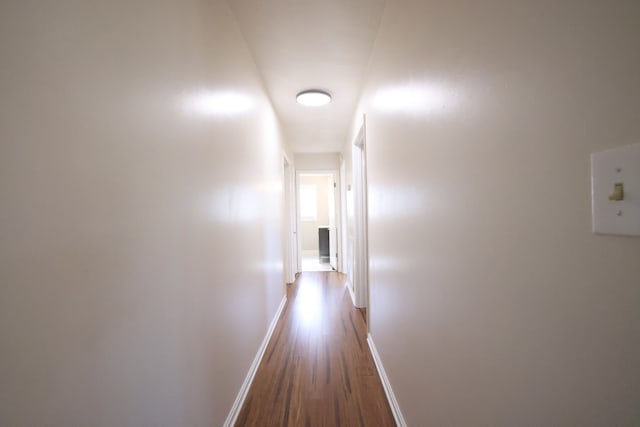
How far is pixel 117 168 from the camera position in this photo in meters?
0.72

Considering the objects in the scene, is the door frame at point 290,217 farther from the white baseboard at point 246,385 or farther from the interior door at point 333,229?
the white baseboard at point 246,385

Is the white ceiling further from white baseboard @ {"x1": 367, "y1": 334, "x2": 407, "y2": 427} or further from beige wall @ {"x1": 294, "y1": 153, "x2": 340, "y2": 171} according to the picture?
white baseboard @ {"x1": 367, "y1": 334, "x2": 407, "y2": 427}

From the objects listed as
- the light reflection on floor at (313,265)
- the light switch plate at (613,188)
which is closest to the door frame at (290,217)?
the light reflection on floor at (313,265)

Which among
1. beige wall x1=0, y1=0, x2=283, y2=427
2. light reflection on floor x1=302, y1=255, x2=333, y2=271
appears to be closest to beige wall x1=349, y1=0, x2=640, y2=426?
beige wall x1=0, y1=0, x2=283, y2=427

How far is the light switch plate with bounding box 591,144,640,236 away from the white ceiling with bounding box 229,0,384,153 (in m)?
1.81

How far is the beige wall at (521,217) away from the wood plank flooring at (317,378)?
640mm

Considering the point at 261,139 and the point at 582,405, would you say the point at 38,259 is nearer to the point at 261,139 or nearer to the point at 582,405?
the point at 582,405

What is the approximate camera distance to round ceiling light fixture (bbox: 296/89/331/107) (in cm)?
286

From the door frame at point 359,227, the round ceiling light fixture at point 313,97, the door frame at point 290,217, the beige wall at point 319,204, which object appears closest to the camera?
the round ceiling light fixture at point 313,97

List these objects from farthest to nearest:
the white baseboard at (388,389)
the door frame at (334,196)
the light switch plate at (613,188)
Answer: the door frame at (334,196) → the white baseboard at (388,389) → the light switch plate at (613,188)

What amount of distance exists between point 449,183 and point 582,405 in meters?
0.64

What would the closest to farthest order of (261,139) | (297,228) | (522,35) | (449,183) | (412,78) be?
(522,35) → (449,183) → (412,78) → (261,139) → (297,228)

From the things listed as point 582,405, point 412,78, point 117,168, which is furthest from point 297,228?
point 582,405

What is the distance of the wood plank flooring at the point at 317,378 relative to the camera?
162 cm
